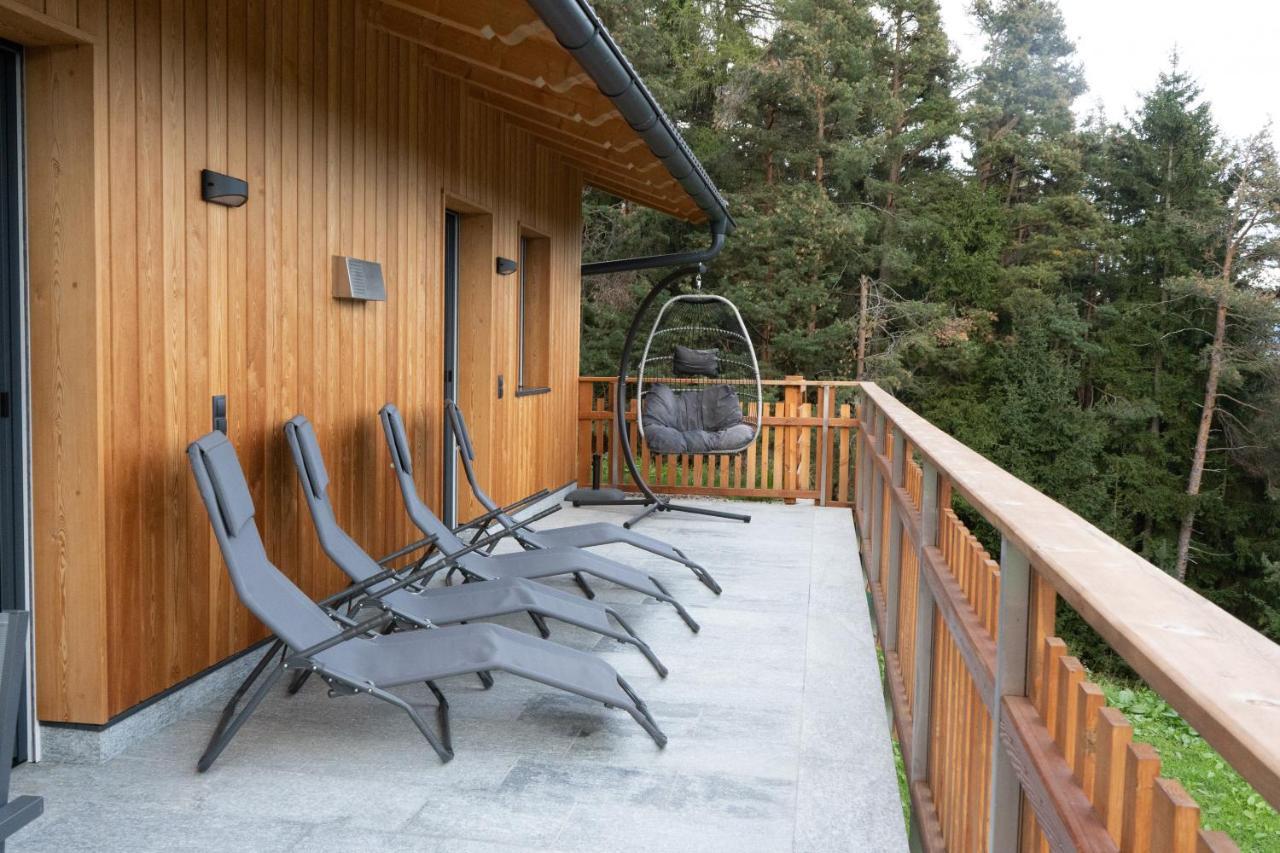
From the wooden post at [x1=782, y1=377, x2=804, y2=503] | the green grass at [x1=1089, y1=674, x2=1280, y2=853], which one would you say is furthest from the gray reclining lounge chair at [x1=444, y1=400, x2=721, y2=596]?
the wooden post at [x1=782, y1=377, x2=804, y2=503]

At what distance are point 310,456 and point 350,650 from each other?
2.88 ft

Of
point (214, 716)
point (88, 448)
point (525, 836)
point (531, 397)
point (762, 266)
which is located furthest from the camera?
point (762, 266)

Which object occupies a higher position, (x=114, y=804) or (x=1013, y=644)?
(x=1013, y=644)

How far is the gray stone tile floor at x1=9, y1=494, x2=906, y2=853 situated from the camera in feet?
8.22

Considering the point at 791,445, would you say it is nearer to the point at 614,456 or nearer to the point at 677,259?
the point at 614,456

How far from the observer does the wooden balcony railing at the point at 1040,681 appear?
35.5 inches

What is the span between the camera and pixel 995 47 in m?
23.3

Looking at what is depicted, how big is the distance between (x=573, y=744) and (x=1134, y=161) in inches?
971

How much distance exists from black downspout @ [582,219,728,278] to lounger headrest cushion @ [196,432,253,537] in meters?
5.58

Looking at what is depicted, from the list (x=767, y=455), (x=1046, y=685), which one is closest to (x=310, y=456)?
(x=1046, y=685)

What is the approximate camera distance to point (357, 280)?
439cm

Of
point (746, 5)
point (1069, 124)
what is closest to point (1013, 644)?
point (746, 5)

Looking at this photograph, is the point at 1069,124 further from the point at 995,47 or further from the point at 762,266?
the point at 762,266

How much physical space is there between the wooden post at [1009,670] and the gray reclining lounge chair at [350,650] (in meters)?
1.41
